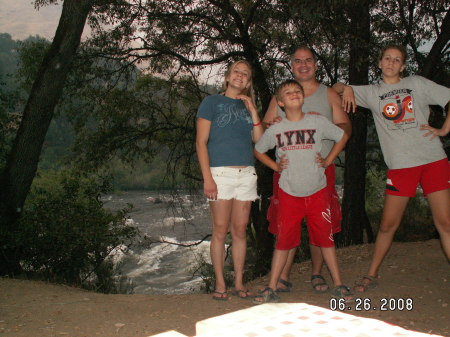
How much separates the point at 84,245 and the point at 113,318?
375cm

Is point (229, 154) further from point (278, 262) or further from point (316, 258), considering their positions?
point (316, 258)

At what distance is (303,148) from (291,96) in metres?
0.44

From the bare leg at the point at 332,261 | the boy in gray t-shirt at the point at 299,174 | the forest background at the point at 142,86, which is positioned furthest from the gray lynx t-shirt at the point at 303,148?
the forest background at the point at 142,86

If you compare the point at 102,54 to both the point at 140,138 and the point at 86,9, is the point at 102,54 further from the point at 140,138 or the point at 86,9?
the point at 86,9

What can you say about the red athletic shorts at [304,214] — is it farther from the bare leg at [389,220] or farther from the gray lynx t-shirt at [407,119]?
the gray lynx t-shirt at [407,119]

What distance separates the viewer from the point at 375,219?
1691 centimetres

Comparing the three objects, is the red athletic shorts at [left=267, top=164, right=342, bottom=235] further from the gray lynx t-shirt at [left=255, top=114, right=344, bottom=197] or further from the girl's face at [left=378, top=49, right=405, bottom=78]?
the girl's face at [left=378, top=49, right=405, bottom=78]

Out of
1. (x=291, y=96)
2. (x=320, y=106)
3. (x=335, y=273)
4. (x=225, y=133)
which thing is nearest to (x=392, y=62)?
(x=320, y=106)

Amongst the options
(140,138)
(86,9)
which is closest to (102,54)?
(140,138)

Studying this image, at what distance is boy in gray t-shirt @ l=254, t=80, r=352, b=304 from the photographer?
13.2 feet

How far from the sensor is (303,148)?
4031 millimetres

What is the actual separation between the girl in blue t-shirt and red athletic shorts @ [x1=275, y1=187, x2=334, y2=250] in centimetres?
30

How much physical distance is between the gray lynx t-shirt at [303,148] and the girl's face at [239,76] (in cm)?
48
